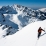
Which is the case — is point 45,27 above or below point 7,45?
above

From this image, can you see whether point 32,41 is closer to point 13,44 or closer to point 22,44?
point 22,44

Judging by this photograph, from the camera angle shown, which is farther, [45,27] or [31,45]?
[45,27]

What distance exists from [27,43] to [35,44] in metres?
2.44

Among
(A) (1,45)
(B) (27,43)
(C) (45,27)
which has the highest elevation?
(C) (45,27)

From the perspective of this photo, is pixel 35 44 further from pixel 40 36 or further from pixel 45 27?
pixel 45 27

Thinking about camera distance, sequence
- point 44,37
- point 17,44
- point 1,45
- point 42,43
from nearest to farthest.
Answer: point 42,43, point 44,37, point 17,44, point 1,45

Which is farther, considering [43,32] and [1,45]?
[1,45]

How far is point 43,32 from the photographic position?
90.6 ft

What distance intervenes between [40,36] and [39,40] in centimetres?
167

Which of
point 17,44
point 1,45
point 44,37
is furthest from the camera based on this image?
point 1,45

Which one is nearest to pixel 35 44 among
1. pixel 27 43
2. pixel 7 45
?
pixel 27 43

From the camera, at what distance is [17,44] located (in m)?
27.0

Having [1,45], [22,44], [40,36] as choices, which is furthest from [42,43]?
[1,45]

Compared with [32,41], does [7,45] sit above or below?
below
